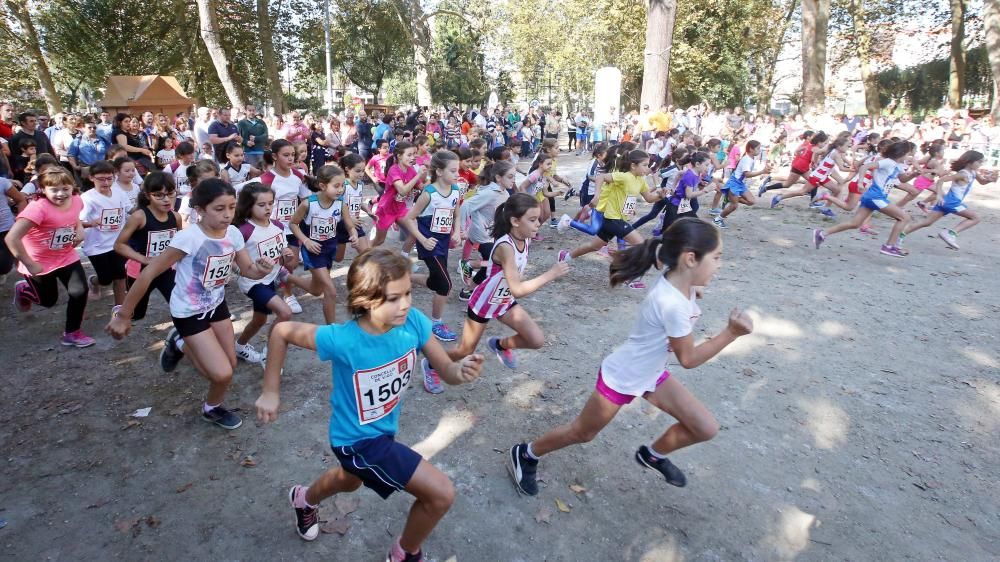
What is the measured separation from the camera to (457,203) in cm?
555

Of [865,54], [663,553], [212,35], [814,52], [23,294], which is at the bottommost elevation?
[663,553]

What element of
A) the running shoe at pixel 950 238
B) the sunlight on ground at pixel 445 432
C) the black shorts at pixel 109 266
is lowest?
the sunlight on ground at pixel 445 432

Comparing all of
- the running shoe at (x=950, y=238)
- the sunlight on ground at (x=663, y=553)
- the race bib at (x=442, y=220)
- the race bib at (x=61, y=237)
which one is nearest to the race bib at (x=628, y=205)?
the race bib at (x=442, y=220)

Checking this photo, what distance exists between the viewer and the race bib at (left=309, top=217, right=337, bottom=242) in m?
5.11

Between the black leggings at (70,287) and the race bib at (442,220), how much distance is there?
3.09m

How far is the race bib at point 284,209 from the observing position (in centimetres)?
564

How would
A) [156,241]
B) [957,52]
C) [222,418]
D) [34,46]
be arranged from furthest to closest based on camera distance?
[957,52]
[34,46]
[156,241]
[222,418]

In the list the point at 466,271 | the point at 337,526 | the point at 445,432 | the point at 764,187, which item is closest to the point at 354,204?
the point at 466,271

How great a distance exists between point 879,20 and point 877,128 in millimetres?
23070

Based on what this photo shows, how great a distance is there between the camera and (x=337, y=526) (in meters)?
2.96

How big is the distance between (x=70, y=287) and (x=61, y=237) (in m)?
0.44

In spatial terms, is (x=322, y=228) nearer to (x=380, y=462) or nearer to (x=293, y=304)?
(x=293, y=304)

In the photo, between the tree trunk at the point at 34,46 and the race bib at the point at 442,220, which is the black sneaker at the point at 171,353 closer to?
the race bib at the point at 442,220

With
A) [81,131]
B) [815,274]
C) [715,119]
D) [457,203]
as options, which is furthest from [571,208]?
[715,119]
